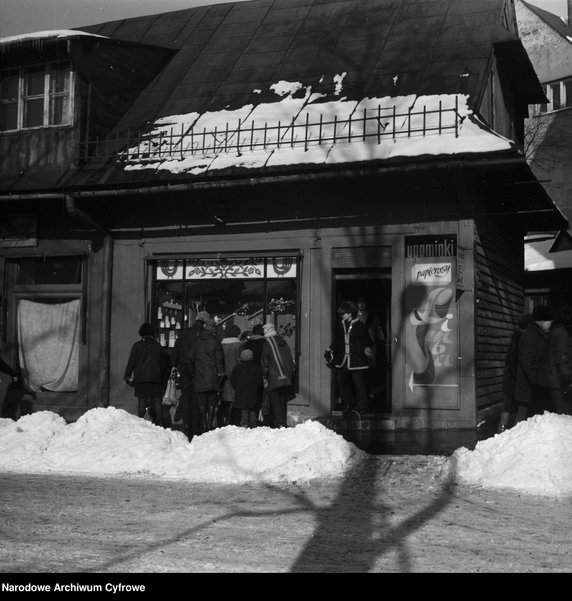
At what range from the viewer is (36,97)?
16.4 metres

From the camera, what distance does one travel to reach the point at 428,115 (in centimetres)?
1362

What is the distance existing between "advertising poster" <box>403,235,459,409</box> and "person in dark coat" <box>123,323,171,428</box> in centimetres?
386

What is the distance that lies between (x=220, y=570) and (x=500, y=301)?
11849 mm

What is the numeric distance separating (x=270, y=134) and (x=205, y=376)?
458cm

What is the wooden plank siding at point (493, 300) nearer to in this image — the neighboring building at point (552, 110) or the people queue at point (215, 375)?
the people queue at point (215, 375)

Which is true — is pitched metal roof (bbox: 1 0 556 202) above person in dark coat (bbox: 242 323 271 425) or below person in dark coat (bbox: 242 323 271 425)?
above

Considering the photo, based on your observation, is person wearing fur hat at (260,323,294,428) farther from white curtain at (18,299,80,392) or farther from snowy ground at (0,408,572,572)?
white curtain at (18,299,80,392)

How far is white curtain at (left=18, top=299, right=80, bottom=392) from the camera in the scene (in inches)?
626

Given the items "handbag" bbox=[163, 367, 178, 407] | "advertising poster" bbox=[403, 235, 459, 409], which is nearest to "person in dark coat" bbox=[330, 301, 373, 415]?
"advertising poster" bbox=[403, 235, 459, 409]

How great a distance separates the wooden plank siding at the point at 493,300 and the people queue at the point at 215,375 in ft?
10.7

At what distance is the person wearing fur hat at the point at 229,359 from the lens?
13.3 metres

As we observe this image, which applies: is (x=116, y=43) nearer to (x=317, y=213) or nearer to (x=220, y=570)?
(x=317, y=213)

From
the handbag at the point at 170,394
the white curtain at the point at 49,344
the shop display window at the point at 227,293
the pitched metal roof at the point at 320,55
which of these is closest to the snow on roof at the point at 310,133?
the pitched metal roof at the point at 320,55

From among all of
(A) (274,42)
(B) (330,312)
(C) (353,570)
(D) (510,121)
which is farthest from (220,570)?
(D) (510,121)
